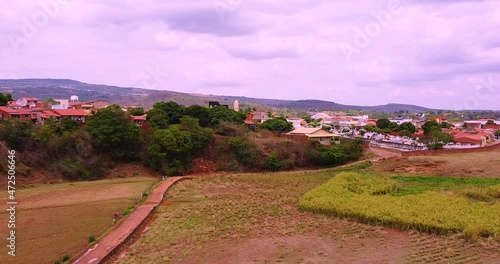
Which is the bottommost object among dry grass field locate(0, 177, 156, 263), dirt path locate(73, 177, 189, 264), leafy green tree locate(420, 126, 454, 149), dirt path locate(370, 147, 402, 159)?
dry grass field locate(0, 177, 156, 263)

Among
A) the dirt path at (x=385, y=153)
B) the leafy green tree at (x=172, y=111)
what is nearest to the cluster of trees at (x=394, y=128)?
the dirt path at (x=385, y=153)

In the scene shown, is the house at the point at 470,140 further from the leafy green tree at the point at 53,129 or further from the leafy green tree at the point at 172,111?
the leafy green tree at the point at 53,129

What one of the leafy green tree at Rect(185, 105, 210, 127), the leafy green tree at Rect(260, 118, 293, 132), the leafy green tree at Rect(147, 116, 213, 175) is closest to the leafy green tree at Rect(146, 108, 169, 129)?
the leafy green tree at Rect(185, 105, 210, 127)

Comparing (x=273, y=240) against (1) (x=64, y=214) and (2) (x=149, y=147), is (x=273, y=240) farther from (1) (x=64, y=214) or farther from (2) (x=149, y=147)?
(2) (x=149, y=147)

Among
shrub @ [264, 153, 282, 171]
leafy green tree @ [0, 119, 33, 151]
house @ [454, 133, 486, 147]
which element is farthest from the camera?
house @ [454, 133, 486, 147]

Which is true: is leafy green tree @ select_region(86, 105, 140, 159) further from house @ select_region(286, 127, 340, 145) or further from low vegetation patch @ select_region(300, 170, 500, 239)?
house @ select_region(286, 127, 340, 145)

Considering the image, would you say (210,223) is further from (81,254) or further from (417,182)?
(417,182)

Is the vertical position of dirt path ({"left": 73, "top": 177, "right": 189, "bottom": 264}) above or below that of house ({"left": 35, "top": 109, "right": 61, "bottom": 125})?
below
